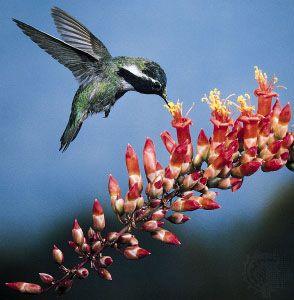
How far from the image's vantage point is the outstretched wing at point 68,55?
3055 mm

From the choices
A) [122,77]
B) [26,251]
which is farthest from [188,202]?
[26,251]

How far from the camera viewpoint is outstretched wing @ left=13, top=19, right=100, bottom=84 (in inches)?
120

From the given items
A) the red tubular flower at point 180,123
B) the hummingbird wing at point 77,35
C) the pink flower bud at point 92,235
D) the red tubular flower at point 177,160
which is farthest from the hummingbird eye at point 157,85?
the pink flower bud at point 92,235

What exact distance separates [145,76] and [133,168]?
4.24 ft

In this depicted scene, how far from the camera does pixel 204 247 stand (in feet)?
34.2

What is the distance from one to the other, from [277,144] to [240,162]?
13cm

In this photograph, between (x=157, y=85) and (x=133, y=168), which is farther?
(x=157, y=85)

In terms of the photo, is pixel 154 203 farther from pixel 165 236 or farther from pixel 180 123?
pixel 180 123

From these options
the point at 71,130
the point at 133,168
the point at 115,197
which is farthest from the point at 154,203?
the point at 71,130

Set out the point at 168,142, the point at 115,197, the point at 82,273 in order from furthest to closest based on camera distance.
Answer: the point at 168,142 < the point at 115,197 < the point at 82,273

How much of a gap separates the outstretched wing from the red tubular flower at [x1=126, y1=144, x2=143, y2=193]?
1.22 m

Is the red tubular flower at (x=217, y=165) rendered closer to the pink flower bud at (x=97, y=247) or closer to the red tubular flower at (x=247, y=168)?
the red tubular flower at (x=247, y=168)

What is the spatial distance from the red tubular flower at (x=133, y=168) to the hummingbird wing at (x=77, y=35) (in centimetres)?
155

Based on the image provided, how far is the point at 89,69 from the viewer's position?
3.50m
